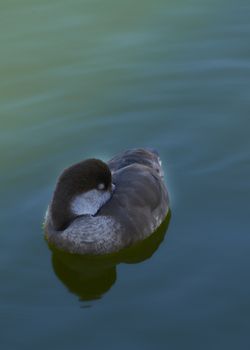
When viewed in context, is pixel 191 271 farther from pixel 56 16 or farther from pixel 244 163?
pixel 56 16

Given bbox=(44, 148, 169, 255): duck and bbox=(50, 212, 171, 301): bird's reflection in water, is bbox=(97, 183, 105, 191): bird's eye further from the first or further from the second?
bbox=(50, 212, 171, 301): bird's reflection in water

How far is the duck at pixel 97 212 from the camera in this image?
336 inches

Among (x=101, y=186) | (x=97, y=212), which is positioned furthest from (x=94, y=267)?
(x=101, y=186)

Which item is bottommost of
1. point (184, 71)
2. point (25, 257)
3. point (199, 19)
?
point (25, 257)

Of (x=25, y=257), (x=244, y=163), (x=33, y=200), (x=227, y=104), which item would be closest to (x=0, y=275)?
A: (x=25, y=257)

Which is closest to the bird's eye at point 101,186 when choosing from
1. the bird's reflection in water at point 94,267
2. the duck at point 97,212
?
the duck at point 97,212

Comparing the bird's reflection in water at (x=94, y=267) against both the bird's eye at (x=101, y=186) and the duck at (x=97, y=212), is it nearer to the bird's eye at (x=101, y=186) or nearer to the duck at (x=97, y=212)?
the duck at (x=97, y=212)

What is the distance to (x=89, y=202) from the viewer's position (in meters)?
8.66

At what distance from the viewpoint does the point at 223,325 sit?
7324 mm

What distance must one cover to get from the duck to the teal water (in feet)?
0.54

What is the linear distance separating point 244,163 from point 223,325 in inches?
103

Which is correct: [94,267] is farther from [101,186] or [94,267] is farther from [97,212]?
[101,186]

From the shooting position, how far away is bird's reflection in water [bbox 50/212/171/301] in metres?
8.19

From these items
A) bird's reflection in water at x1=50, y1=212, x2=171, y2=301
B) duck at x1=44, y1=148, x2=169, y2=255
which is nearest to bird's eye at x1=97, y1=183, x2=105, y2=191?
duck at x1=44, y1=148, x2=169, y2=255
